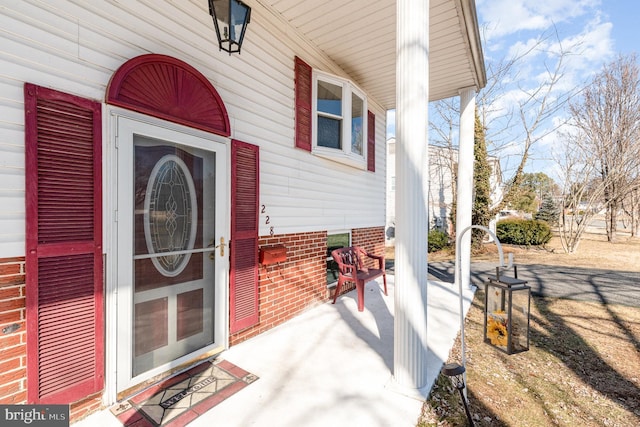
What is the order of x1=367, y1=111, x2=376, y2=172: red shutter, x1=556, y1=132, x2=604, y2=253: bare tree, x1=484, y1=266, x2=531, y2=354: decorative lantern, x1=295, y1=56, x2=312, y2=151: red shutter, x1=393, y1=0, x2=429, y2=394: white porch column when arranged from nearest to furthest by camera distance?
x1=484, y1=266, x2=531, y2=354: decorative lantern → x1=393, y1=0, x2=429, y2=394: white porch column → x1=295, y1=56, x2=312, y2=151: red shutter → x1=367, y1=111, x2=376, y2=172: red shutter → x1=556, y1=132, x2=604, y2=253: bare tree

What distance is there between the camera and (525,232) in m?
12.5

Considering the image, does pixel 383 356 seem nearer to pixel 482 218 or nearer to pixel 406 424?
pixel 406 424

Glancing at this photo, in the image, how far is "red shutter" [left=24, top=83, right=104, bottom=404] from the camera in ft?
5.38

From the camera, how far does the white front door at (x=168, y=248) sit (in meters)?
2.05

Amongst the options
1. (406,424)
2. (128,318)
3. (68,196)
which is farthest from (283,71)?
(406,424)

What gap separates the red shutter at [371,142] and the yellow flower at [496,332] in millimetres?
4064

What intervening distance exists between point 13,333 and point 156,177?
4.05 feet

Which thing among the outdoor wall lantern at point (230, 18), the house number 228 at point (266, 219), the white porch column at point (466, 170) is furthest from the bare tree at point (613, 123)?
the outdoor wall lantern at point (230, 18)

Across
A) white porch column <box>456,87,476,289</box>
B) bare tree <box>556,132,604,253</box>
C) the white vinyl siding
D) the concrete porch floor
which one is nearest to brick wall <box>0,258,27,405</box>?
the white vinyl siding

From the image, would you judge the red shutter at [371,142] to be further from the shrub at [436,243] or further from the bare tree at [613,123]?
the bare tree at [613,123]

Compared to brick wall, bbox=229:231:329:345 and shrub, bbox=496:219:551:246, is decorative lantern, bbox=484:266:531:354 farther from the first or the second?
shrub, bbox=496:219:551:246

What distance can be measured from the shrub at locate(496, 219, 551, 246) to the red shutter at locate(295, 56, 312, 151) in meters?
12.6

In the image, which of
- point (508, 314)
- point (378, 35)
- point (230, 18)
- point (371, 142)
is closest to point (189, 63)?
point (230, 18)

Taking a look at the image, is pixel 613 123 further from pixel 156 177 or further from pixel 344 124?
pixel 156 177
